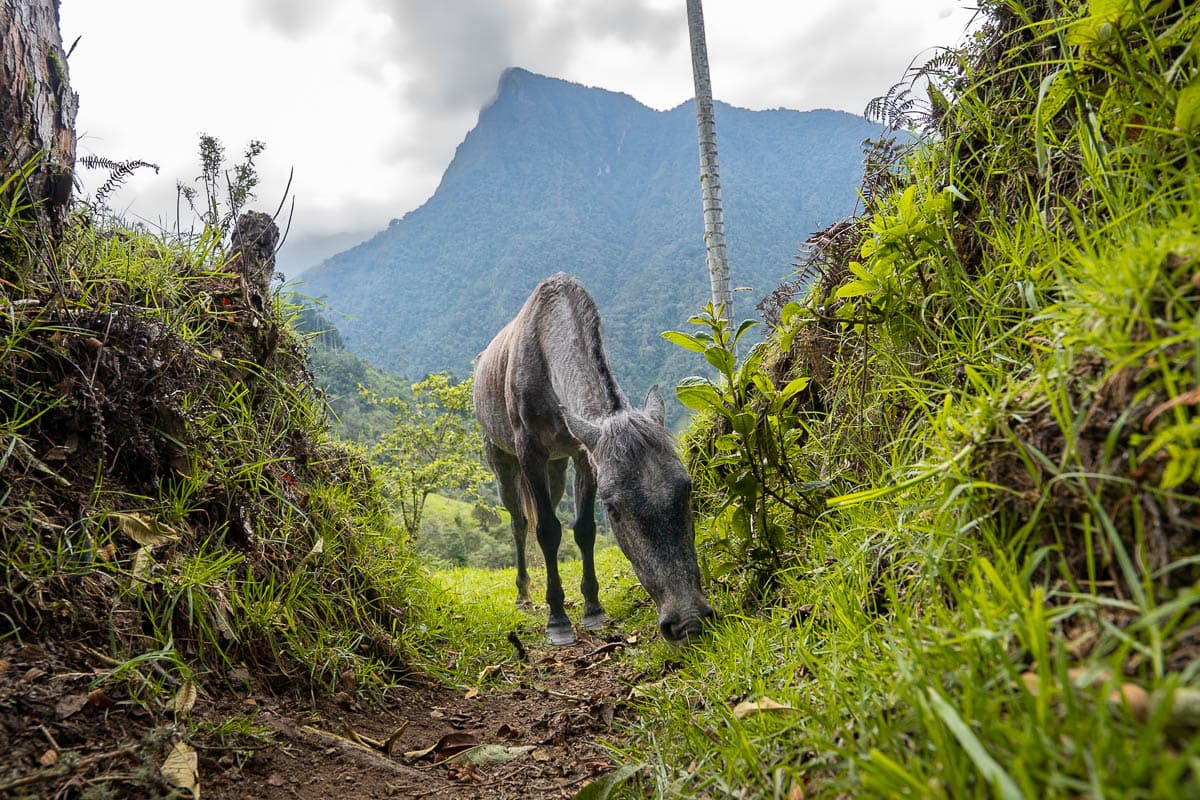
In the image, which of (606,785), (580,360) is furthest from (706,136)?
(606,785)

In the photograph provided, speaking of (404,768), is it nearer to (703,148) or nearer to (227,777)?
(227,777)

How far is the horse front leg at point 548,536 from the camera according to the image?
5125 millimetres

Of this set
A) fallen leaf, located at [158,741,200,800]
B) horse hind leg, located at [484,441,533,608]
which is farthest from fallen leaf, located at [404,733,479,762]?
horse hind leg, located at [484,441,533,608]

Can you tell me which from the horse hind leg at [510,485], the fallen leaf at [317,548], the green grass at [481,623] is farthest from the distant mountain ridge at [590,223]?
the fallen leaf at [317,548]

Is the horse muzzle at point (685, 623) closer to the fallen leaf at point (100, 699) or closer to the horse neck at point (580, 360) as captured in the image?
the horse neck at point (580, 360)

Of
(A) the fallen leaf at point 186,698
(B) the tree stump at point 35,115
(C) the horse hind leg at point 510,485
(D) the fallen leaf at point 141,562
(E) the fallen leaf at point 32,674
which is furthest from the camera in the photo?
(C) the horse hind leg at point 510,485

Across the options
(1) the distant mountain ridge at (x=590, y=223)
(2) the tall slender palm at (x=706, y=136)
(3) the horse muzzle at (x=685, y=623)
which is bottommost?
(3) the horse muzzle at (x=685, y=623)

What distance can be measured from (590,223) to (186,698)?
91239mm

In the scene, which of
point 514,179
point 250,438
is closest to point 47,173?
point 250,438

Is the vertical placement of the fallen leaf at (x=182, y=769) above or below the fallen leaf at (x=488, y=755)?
above

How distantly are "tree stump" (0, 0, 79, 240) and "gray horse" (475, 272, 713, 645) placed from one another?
2844mm

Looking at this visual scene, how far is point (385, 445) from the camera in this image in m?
10.7

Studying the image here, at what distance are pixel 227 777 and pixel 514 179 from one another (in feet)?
379

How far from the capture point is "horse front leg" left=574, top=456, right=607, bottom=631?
17.5 feet
